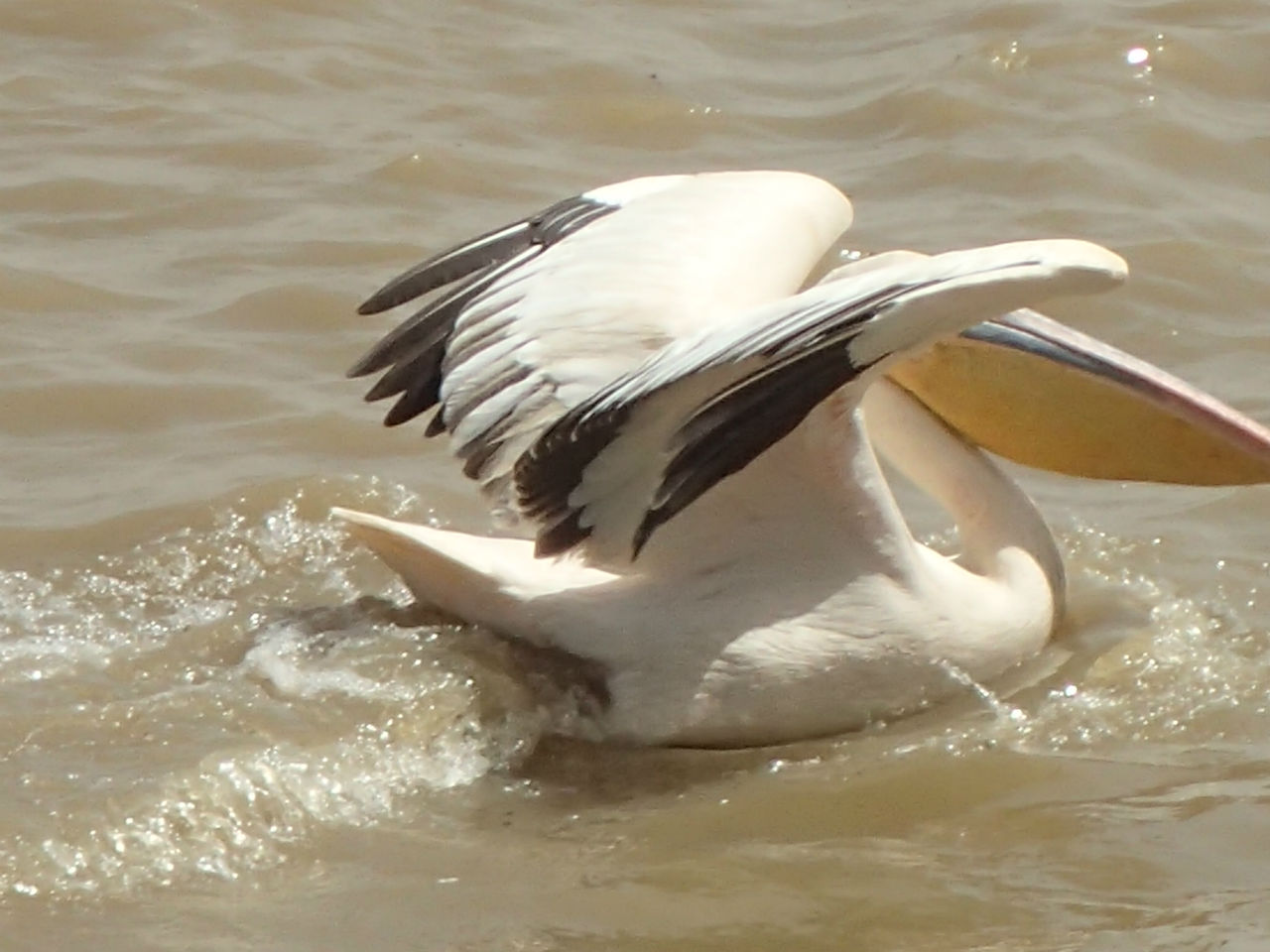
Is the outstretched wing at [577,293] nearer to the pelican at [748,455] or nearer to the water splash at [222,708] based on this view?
the pelican at [748,455]

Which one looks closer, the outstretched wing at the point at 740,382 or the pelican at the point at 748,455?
the outstretched wing at the point at 740,382

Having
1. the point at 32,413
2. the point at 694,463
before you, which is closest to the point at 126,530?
the point at 32,413

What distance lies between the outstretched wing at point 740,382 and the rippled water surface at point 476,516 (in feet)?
1.30

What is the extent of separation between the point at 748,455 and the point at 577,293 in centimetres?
68

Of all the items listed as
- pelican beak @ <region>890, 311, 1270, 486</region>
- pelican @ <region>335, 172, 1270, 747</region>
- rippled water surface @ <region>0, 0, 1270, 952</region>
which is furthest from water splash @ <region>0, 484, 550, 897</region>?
pelican beak @ <region>890, 311, 1270, 486</region>

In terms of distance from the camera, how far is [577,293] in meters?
4.43

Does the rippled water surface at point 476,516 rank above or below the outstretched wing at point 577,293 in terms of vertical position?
below

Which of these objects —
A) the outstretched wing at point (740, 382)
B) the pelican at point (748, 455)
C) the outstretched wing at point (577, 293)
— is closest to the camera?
the outstretched wing at point (740, 382)

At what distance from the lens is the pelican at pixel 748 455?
153 inches

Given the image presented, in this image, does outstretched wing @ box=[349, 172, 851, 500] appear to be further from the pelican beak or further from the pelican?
the pelican beak

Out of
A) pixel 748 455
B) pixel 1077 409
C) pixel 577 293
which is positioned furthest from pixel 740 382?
pixel 1077 409

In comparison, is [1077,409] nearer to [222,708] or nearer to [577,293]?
[577,293]

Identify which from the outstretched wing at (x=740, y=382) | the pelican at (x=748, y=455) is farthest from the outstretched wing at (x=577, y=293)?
the outstretched wing at (x=740, y=382)

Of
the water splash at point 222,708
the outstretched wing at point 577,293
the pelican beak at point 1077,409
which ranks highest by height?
the outstretched wing at point 577,293
